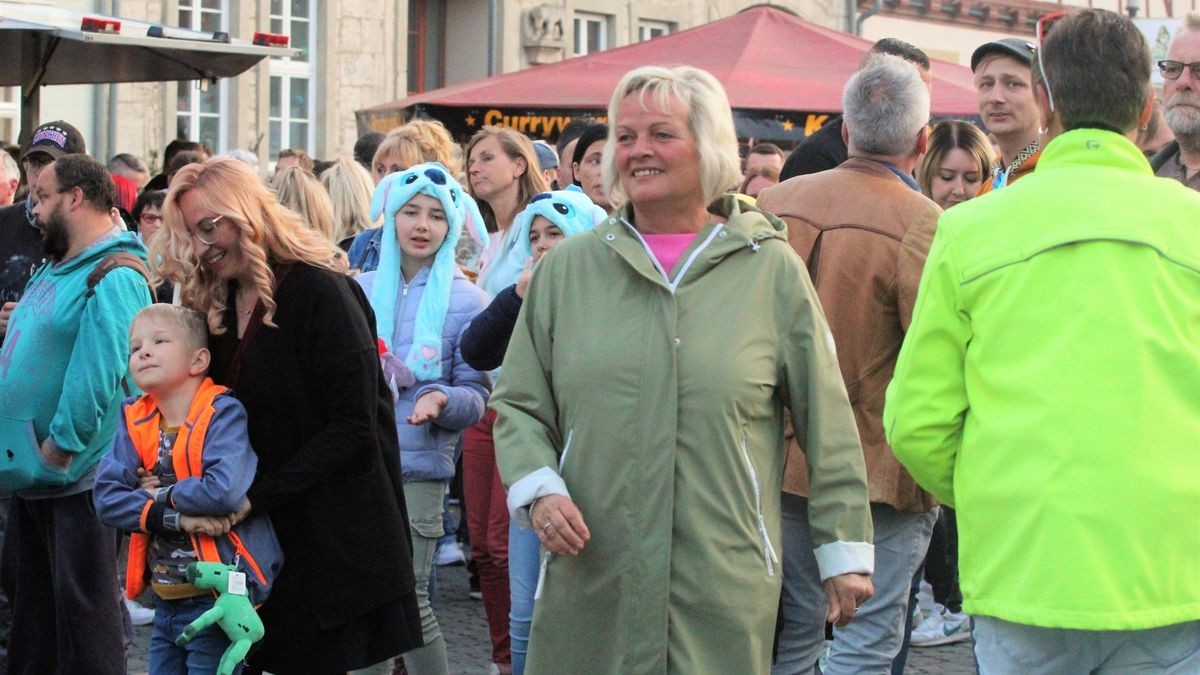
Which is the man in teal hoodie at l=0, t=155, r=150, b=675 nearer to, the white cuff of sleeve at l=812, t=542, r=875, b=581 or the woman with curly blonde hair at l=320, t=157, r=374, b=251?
the woman with curly blonde hair at l=320, t=157, r=374, b=251

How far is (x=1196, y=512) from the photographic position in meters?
3.25

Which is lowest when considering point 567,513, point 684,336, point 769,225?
point 567,513

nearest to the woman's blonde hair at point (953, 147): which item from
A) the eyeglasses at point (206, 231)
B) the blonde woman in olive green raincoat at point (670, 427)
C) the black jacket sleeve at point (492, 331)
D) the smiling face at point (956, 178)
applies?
the smiling face at point (956, 178)

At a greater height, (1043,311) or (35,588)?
(1043,311)

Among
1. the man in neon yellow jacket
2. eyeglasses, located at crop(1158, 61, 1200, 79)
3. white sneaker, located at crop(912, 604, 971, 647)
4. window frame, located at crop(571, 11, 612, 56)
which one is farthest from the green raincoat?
window frame, located at crop(571, 11, 612, 56)

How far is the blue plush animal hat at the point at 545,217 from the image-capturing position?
6270 millimetres

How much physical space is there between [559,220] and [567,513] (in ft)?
8.45

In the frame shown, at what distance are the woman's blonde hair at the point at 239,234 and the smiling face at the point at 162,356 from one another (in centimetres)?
11

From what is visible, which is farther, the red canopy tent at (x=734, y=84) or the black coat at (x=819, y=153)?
the red canopy tent at (x=734, y=84)

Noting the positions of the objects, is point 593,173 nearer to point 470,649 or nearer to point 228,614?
point 470,649

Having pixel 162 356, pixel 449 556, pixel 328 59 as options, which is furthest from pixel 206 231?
pixel 328 59

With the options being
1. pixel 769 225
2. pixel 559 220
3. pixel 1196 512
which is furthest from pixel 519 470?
pixel 559 220

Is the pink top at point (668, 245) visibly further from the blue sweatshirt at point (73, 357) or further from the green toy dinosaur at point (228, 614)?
the blue sweatshirt at point (73, 357)

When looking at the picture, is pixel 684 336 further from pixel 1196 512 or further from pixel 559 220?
pixel 559 220
